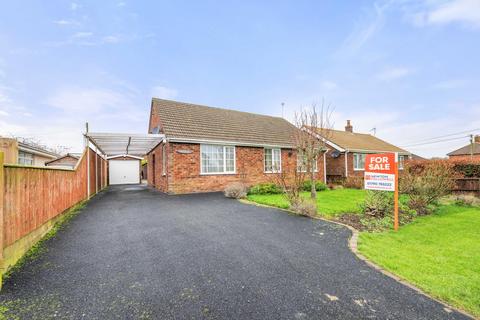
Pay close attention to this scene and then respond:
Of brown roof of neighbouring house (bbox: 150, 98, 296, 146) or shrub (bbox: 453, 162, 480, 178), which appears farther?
brown roof of neighbouring house (bbox: 150, 98, 296, 146)

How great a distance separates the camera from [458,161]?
13102 mm

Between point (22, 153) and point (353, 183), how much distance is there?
991 inches

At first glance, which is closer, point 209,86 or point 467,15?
point 467,15

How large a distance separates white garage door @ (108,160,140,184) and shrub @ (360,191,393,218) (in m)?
25.8

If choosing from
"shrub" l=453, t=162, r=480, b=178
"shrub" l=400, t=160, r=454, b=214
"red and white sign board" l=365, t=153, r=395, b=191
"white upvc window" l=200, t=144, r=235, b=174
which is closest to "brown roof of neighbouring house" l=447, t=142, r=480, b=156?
"shrub" l=453, t=162, r=480, b=178

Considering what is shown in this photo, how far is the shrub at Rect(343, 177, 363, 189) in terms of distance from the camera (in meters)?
16.4

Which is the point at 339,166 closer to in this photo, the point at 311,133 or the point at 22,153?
the point at 311,133

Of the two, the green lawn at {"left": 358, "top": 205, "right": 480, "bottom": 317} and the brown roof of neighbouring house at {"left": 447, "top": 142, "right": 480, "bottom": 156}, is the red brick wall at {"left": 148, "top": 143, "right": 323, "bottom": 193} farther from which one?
the brown roof of neighbouring house at {"left": 447, "top": 142, "right": 480, "bottom": 156}

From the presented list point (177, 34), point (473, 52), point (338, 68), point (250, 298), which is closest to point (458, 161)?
point (473, 52)

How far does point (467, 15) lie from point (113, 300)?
1533 cm

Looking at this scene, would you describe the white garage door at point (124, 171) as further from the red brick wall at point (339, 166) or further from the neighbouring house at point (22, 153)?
the red brick wall at point (339, 166)

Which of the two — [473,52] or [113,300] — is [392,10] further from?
[113,300]

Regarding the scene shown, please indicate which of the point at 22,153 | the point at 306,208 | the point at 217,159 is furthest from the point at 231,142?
the point at 22,153

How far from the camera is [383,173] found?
660 cm
